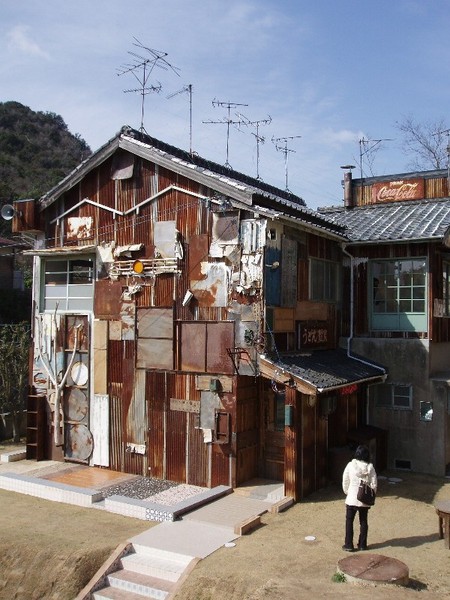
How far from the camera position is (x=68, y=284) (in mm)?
16438

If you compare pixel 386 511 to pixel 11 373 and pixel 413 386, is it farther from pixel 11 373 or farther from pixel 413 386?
pixel 11 373

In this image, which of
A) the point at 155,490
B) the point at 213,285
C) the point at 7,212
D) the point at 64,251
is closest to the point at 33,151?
the point at 7,212

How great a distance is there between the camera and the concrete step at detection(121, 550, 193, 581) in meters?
9.74

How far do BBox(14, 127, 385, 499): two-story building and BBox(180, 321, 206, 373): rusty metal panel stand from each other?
0.11ft

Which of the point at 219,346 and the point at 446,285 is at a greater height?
the point at 446,285

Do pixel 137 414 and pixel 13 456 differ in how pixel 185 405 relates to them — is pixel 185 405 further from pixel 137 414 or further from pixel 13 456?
pixel 13 456

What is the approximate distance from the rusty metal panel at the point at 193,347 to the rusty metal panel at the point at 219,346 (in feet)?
0.46

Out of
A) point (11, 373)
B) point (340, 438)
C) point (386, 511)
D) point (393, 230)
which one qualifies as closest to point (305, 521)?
point (386, 511)

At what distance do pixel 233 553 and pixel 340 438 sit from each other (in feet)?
18.4

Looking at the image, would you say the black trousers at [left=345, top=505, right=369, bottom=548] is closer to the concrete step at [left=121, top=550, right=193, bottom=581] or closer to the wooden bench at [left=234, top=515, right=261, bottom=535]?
the wooden bench at [left=234, top=515, right=261, bottom=535]

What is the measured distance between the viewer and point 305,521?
11.6 meters

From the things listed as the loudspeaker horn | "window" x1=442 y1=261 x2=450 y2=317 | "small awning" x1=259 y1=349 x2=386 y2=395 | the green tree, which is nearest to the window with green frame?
"window" x1=442 y1=261 x2=450 y2=317

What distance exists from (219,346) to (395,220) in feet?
23.3

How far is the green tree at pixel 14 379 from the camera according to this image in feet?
63.9
